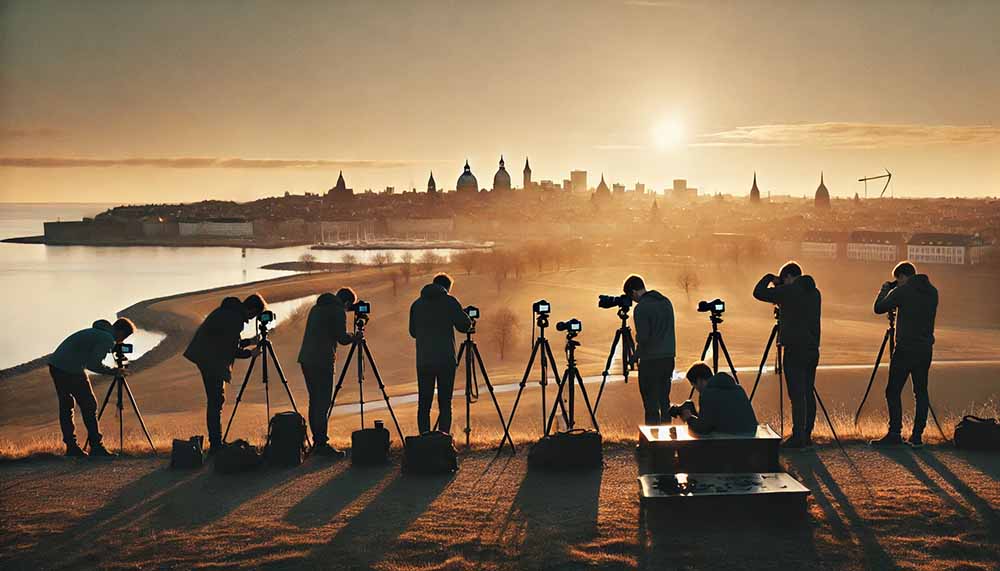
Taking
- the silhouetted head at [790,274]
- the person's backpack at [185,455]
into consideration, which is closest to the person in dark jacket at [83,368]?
the person's backpack at [185,455]

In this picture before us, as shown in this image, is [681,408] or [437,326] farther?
[437,326]

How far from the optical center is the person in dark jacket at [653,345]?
8516 mm

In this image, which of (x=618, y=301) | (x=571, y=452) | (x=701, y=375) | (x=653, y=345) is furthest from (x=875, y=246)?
(x=701, y=375)

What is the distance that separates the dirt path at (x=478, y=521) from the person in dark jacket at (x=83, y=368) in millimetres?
620

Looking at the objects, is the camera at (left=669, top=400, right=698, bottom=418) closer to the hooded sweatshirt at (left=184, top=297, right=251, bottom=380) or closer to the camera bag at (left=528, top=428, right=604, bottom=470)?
the camera bag at (left=528, top=428, right=604, bottom=470)

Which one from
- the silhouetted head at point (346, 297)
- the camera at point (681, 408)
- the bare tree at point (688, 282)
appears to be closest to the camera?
the camera at point (681, 408)

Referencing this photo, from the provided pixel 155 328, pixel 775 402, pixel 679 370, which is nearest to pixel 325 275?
pixel 155 328

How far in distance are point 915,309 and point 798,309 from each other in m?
1.21

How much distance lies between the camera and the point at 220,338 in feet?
28.9

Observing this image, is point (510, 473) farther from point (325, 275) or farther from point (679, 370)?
point (325, 275)

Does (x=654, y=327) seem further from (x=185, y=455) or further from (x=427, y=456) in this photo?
(x=185, y=455)

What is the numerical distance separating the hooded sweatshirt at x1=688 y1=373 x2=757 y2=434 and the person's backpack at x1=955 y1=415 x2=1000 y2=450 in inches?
120

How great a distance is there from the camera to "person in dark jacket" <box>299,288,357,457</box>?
894 centimetres

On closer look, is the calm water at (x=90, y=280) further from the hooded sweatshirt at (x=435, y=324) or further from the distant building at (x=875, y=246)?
the distant building at (x=875, y=246)
